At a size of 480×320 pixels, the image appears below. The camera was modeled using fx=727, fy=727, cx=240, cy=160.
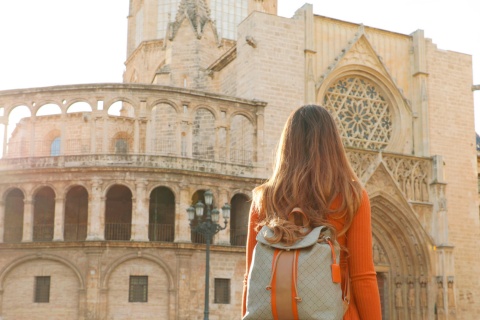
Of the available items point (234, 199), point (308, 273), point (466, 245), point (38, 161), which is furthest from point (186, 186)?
point (308, 273)

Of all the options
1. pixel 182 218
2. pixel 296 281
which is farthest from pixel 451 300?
pixel 296 281

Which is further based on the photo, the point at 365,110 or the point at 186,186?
the point at 365,110

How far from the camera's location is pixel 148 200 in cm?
2811

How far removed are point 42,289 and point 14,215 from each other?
441 cm

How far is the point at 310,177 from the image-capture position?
9.77ft

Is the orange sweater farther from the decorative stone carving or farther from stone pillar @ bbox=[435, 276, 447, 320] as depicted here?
stone pillar @ bbox=[435, 276, 447, 320]

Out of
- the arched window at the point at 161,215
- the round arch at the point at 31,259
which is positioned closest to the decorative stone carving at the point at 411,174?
the arched window at the point at 161,215

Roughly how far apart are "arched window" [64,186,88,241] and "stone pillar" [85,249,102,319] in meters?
2.88

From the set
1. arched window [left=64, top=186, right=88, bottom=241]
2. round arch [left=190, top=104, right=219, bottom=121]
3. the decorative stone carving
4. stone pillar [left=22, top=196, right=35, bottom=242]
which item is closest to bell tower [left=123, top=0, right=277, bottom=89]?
round arch [left=190, top=104, right=219, bottom=121]

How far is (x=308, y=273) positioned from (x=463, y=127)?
35.2 m

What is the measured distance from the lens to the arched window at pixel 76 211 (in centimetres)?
2970

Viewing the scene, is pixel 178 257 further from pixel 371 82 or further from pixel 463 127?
pixel 463 127

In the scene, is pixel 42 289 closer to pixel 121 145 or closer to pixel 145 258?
pixel 145 258

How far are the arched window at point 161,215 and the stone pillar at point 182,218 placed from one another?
1139 mm
